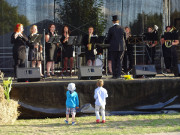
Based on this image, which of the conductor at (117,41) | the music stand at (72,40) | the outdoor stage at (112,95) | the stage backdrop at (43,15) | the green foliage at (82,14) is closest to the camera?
the outdoor stage at (112,95)

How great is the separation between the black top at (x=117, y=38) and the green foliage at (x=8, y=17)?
17.7 ft

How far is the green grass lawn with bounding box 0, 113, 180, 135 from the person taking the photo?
19.0 ft

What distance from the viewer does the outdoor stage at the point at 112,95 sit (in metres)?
7.19

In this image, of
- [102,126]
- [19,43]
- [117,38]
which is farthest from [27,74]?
[102,126]

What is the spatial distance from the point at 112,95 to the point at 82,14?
5738 mm

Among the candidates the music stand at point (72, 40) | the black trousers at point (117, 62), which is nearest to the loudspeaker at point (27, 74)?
the music stand at point (72, 40)

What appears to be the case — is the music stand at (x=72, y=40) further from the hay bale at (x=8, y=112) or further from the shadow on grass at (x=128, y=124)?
the shadow on grass at (x=128, y=124)

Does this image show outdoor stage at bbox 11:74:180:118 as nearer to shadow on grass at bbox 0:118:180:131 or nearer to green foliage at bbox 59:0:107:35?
shadow on grass at bbox 0:118:180:131

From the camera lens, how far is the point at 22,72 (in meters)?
7.84

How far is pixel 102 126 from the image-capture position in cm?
624

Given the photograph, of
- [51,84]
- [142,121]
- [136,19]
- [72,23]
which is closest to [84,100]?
[51,84]

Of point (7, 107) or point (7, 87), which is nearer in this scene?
point (7, 107)

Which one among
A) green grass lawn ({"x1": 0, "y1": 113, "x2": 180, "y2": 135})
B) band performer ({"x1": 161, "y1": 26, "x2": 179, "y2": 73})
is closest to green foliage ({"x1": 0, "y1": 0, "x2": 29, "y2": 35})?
band performer ({"x1": 161, "y1": 26, "x2": 179, "y2": 73})

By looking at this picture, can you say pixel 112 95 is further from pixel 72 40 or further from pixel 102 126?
pixel 72 40
